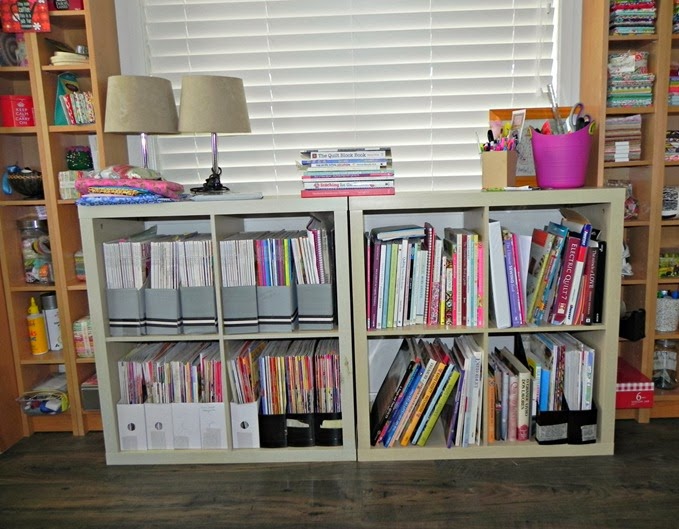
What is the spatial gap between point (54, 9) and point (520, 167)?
1822 mm

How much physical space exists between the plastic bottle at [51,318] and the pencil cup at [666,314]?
7.76ft

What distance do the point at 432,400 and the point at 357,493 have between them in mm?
386

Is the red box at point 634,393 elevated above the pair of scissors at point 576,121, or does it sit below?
below

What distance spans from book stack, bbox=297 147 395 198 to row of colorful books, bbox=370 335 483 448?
60cm

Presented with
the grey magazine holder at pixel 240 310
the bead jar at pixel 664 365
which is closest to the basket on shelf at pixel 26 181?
the grey magazine holder at pixel 240 310

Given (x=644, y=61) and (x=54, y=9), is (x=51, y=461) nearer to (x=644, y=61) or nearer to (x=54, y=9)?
(x=54, y=9)

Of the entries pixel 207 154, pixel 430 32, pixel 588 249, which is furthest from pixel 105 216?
pixel 588 249

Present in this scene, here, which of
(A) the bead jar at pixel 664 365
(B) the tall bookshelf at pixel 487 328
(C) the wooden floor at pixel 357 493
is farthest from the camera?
(A) the bead jar at pixel 664 365

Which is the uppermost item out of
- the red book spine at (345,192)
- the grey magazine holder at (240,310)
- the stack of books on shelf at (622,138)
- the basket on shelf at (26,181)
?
the stack of books on shelf at (622,138)

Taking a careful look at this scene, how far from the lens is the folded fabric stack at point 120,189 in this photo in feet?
5.84

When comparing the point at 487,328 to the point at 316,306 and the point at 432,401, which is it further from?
the point at 316,306

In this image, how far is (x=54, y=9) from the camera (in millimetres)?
1990

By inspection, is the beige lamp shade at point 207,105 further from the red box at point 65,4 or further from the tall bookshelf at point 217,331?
the red box at point 65,4

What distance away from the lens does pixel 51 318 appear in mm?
2213
